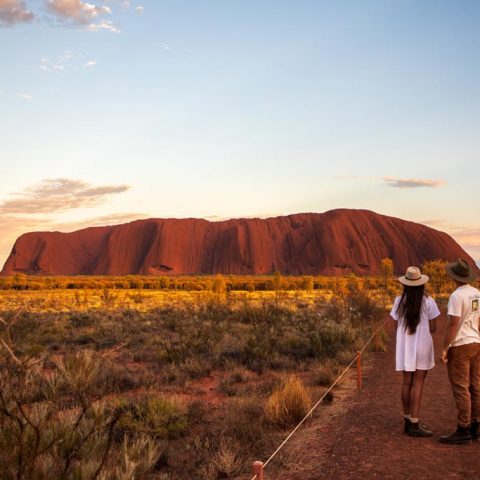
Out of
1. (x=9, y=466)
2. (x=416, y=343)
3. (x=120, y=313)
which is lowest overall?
(x=120, y=313)

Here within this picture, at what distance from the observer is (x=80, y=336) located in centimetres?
1589

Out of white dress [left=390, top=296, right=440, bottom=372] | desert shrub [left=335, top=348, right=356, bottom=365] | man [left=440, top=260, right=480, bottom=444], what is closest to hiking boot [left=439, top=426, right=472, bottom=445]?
man [left=440, top=260, right=480, bottom=444]

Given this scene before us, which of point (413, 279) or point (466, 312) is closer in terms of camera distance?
point (466, 312)

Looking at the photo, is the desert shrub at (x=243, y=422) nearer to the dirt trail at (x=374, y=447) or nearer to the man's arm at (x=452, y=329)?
the dirt trail at (x=374, y=447)

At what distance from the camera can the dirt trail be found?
Answer: 5012 mm

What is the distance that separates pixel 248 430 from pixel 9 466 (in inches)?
131

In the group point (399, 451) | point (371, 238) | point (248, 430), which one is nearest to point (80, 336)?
point (248, 430)

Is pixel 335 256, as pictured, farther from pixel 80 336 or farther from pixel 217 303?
pixel 80 336

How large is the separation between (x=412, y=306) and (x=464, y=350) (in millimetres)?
681

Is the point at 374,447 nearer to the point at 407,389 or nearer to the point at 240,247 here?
the point at 407,389

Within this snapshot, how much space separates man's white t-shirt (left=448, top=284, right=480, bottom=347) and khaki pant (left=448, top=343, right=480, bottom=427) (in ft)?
0.25

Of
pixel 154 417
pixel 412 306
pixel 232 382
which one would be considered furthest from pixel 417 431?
pixel 232 382

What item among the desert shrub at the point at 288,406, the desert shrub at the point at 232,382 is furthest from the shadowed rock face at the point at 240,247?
the desert shrub at the point at 288,406

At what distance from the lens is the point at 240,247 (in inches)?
3819
